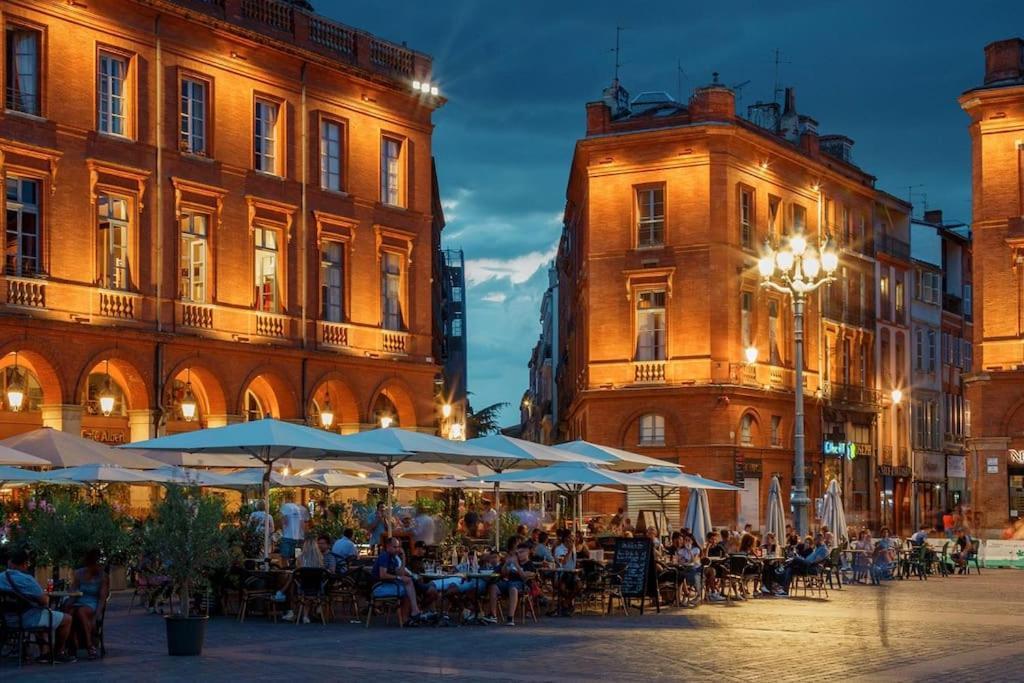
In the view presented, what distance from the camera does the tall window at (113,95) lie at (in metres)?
37.3

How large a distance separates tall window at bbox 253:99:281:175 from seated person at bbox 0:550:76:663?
24825mm

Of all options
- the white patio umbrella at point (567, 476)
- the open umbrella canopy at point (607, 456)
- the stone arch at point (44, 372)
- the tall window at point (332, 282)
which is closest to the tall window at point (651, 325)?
the tall window at point (332, 282)

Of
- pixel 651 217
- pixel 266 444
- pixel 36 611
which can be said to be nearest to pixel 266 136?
pixel 651 217

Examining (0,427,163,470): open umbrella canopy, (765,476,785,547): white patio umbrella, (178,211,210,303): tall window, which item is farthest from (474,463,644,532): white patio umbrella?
(178,211,210,303): tall window

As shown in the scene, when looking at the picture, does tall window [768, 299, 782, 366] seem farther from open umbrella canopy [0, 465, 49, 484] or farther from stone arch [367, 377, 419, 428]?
open umbrella canopy [0, 465, 49, 484]

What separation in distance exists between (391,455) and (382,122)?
20.6 metres

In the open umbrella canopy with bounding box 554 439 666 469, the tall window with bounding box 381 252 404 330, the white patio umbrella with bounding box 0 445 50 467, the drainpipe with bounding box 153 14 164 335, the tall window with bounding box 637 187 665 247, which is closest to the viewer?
the white patio umbrella with bounding box 0 445 50 467

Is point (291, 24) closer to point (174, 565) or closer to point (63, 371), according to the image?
point (63, 371)

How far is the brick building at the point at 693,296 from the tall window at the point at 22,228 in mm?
25155

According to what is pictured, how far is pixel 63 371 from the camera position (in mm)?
35344

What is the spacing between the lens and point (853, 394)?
65438mm

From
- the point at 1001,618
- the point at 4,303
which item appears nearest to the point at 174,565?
the point at 1001,618

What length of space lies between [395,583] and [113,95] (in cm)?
1815

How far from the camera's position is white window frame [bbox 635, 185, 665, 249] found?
56281 mm
